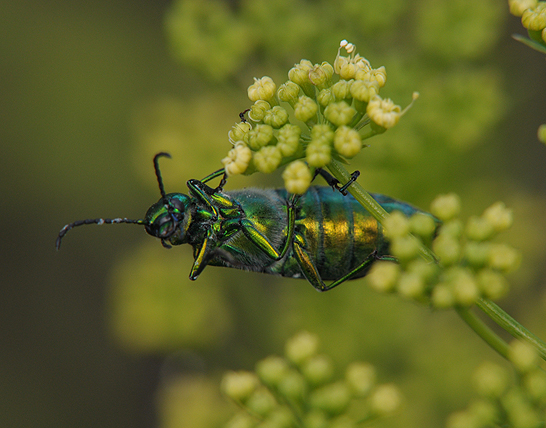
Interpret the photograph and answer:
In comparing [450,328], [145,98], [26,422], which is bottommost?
[26,422]

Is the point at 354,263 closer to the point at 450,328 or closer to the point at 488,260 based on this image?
the point at 488,260

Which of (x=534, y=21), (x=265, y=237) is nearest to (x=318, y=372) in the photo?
(x=265, y=237)

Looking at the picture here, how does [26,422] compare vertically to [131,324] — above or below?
below

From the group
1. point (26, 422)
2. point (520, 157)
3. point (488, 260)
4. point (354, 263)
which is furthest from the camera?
point (26, 422)

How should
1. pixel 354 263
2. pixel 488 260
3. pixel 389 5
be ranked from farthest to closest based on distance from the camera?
pixel 389 5
pixel 354 263
pixel 488 260

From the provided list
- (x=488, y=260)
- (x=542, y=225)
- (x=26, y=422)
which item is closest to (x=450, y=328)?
(x=542, y=225)

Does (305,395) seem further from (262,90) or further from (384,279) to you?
(262,90)
